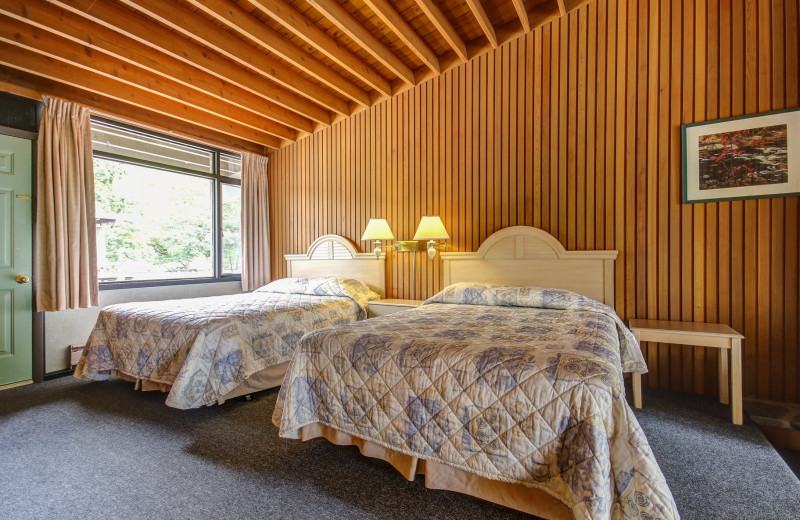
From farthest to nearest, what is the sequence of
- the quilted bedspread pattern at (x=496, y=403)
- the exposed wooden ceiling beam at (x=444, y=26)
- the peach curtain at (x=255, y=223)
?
the peach curtain at (x=255, y=223) < the exposed wooden ceiling beam at (x=444, y=26) < the quilted bedspread pattern at (x=496, y=403)

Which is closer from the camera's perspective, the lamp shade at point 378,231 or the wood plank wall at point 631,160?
the wood plank wall at point 631,160

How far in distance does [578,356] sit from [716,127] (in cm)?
243

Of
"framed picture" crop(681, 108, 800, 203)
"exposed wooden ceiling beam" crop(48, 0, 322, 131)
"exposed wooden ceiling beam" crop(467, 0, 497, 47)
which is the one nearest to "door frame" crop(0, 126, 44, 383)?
"exposed wooden ceiling beam" crop(48, 0, 322, 131)

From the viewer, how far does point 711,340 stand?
232 centimetres

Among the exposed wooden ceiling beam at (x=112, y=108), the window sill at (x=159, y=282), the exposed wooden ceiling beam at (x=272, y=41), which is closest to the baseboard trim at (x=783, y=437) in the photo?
the exposed wooden ceiling beam at (x=272, y=41)

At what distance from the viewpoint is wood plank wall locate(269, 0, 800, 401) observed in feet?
8.40

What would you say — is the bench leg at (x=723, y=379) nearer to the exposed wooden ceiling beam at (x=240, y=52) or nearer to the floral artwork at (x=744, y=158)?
the floral artwork at (x=744, y=158)

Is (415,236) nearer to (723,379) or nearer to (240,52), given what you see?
(240,52)

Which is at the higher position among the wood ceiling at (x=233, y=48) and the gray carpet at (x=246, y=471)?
the wood ceiling at (x=233, y=48)

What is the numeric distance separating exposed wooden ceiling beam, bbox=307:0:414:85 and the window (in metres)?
2.55

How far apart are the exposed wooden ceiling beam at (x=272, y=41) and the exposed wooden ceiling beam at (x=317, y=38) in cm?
18

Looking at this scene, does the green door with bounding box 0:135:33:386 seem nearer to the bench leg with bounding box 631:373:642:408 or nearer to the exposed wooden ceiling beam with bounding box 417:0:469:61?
the exposed wooden ceiling beam with bounding box 417:0:469:61

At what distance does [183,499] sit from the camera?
1569 mm

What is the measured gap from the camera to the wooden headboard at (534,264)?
3029 millimetres
